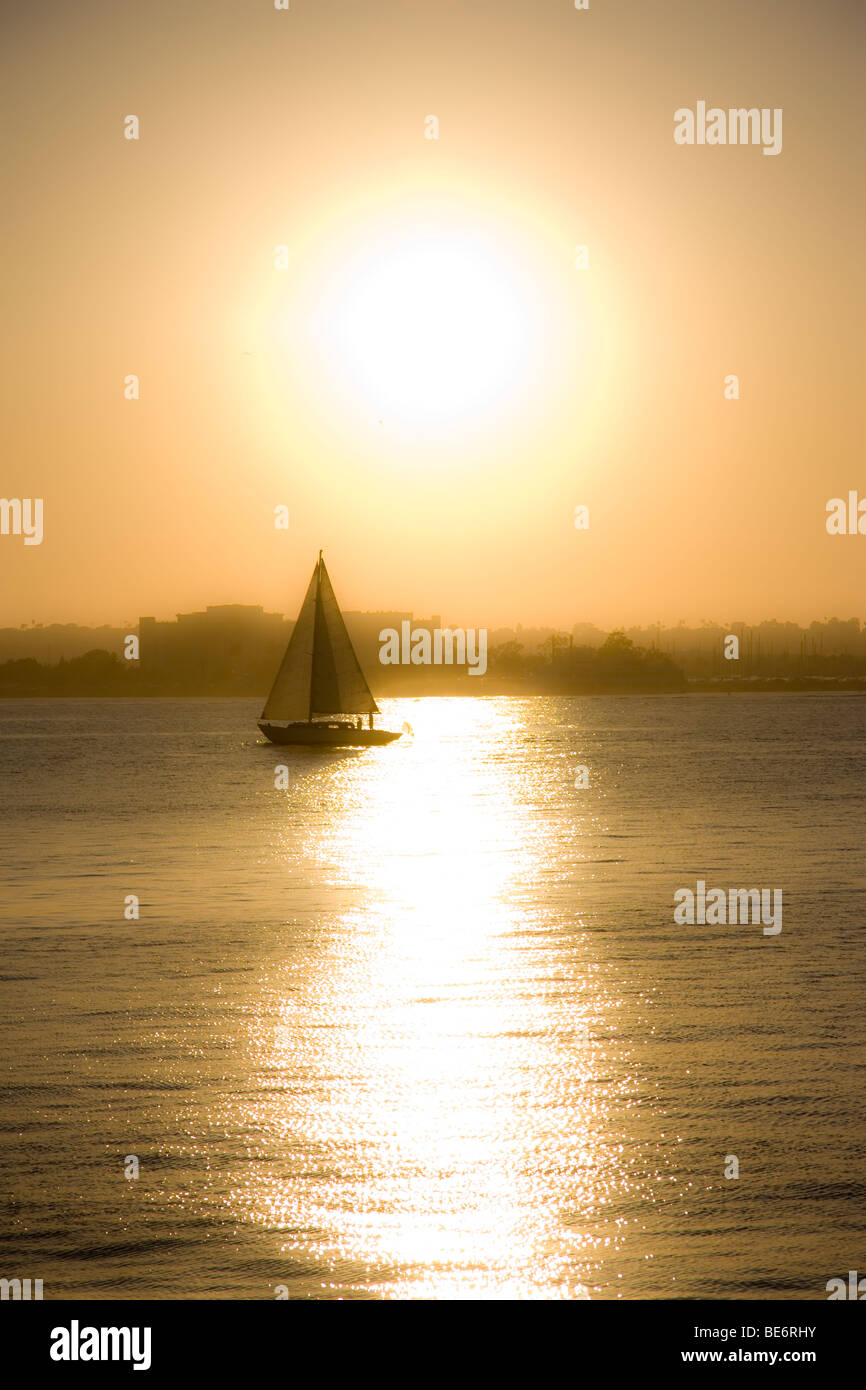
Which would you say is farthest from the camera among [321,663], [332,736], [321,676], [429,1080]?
[332,736]

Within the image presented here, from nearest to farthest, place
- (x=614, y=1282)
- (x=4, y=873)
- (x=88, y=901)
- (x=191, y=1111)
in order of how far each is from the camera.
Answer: (x=614, y=1282) < (x=191, y=1111) < (x=88, y=901) < (x=4, y=873)

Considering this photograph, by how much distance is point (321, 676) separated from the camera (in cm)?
10106

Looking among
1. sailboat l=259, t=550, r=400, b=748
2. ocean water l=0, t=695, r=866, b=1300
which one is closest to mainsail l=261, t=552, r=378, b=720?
sailboat l=259, t=550, r=400, b=748

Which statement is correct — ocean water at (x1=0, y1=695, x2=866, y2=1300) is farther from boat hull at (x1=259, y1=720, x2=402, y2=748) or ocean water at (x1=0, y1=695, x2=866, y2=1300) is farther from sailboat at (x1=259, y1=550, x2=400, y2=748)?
sailboat at (x1=259, y1=550, x2=400, y2=748)

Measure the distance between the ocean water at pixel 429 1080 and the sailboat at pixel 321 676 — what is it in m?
56.5

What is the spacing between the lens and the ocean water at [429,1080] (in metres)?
11.3

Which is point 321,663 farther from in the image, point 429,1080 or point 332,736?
point 429,1080

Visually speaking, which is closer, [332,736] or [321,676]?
[321,676]

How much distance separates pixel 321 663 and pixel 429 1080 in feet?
277

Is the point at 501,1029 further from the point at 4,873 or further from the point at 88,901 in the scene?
the point at 4,873

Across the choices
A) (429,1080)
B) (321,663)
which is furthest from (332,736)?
(429,1080)
